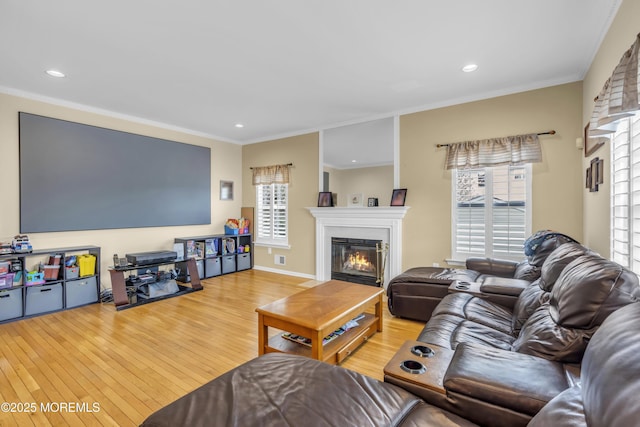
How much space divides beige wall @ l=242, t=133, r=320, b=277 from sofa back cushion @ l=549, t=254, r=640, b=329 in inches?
162

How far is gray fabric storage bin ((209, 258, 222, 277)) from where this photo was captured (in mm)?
5348

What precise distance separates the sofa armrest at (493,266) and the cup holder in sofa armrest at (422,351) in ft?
7.71

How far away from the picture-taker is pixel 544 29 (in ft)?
8.00

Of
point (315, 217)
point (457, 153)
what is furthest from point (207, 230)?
point (457, 153)

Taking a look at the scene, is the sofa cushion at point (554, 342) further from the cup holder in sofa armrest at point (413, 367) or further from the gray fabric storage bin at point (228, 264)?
the gray fabric storage bin at point (228, 264)

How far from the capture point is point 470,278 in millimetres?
3162

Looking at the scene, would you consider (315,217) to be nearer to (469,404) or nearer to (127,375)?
(127,375)

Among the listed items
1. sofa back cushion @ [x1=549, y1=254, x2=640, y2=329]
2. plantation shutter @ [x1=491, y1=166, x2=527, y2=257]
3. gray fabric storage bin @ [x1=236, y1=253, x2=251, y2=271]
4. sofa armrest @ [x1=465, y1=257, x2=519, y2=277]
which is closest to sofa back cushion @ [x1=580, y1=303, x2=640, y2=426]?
sofa back cushion @ [x1=549, y1=254, x2=640, y2=329]

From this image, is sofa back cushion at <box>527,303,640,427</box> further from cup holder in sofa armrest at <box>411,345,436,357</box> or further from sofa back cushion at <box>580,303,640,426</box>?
cup holder in sofa armrest at <box>411,345,436,357</box>

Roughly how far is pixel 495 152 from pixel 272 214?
3.93 meters

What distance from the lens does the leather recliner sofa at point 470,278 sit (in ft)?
8.97

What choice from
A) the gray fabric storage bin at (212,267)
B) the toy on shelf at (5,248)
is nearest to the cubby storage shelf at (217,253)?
the gray fabric storage bin at (212,267)

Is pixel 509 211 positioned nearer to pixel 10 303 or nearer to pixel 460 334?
pixel 460 334

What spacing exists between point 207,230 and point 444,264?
4.21 meters
